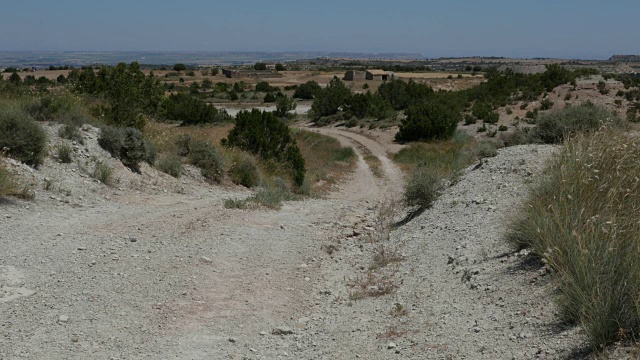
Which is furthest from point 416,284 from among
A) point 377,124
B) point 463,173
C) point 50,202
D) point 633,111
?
point 377,124

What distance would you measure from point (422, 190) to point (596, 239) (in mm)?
7658

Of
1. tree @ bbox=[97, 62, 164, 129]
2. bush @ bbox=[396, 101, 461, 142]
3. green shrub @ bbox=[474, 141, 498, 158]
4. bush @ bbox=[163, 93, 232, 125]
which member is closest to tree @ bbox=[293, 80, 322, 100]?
bush @ bbox=[163, 93, 232, 125]

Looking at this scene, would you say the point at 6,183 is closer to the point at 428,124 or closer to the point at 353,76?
the point at 428,124

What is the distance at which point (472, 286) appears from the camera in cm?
678

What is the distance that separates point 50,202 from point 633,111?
3433cm

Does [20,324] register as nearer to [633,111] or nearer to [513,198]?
[513,198]

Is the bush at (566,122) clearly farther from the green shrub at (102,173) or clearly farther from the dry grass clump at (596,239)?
the green shrub at (102,173)

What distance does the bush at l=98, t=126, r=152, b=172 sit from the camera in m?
14.9

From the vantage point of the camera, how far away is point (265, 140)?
2098 cm

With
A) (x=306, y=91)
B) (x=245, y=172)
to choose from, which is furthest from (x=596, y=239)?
(x=306, y=91)

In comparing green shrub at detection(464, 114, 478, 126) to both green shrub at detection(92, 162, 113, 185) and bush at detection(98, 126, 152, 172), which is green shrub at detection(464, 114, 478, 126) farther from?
green shrub at detection(92, 162, 113, 185)

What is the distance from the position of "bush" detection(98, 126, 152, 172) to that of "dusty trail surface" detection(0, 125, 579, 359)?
11.1 feet

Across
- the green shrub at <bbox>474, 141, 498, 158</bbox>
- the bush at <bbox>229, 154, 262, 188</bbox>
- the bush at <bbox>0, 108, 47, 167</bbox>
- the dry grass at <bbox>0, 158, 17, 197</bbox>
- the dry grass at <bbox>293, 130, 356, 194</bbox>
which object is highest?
the bush at <bbox>0, 108, 47, 167</bbox>

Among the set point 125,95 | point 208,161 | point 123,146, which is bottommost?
point 208,161
